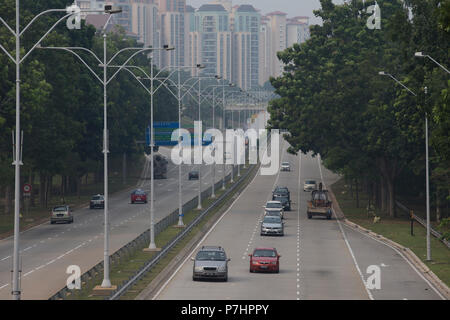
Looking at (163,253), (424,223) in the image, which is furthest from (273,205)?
(163,253)

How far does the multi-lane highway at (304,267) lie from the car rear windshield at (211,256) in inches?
45.2

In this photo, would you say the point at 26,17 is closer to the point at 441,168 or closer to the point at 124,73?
the point at 441,168

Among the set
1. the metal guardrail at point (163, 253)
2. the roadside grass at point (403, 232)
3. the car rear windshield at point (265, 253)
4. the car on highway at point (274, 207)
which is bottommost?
the roadside grass at point (403, 232)

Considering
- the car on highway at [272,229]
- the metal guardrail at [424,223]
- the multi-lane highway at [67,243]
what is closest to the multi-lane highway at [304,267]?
the car on highway at [272,229]

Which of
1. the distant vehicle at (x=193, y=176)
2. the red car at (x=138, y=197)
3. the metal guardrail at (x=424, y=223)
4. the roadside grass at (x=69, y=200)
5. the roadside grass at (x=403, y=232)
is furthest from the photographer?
the distant vehicle at (x=193, y=176)

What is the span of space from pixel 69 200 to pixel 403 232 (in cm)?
4492

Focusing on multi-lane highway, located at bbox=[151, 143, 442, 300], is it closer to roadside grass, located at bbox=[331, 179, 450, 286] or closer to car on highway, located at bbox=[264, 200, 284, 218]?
car on highway, located at bbox=[264, 200, 284, 218]

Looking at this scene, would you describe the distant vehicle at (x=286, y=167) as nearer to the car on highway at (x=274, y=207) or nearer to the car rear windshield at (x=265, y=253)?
the car on highway at (x=274, y=207)

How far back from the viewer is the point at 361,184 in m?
133

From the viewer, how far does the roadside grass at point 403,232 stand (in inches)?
2197

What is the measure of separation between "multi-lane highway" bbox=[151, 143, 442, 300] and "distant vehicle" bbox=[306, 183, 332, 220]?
0.76m

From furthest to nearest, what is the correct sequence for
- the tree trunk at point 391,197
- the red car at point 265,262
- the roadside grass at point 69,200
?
1. the tree trunk at point 391,197
2. the roadside grass at point 69,200
3. the red car at point 265,262

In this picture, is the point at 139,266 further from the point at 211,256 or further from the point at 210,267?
the point at 210,267

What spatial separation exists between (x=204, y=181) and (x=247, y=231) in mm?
64712
